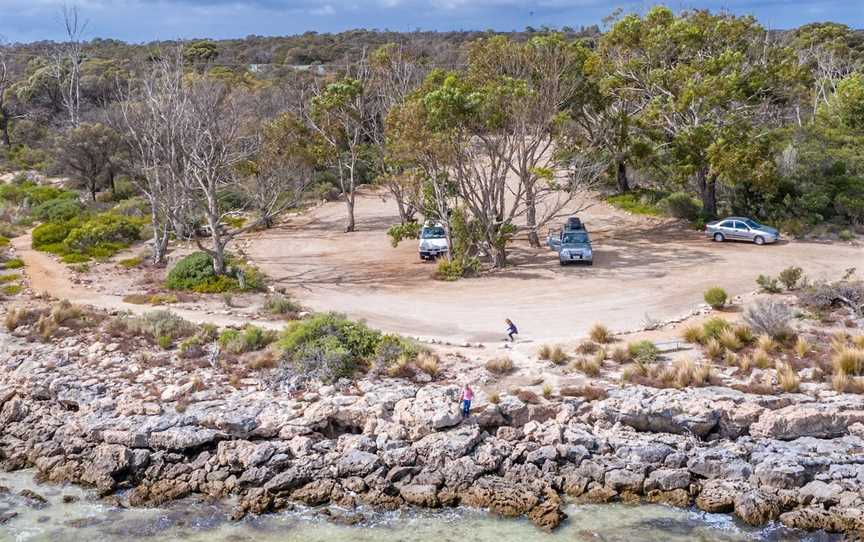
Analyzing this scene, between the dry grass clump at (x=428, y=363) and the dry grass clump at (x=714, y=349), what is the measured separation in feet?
24.9

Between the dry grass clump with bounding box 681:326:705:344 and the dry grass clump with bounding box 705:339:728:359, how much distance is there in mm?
613

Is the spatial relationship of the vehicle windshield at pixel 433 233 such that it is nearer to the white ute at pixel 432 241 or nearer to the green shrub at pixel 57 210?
the white ute at pixel 432 241

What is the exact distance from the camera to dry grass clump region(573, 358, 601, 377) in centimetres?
2159

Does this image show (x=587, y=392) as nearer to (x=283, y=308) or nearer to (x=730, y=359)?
(x=730, y=359)

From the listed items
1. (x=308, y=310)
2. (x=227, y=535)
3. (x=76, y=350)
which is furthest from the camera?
(x=308, y=310)

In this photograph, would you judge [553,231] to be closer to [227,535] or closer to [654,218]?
[654,218]

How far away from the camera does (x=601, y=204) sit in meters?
50.5

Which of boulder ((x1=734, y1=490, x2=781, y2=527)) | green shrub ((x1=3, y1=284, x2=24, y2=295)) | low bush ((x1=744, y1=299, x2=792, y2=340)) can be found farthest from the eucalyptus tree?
green shrub ((x1=3, y1=284, x2=24, y2=295))

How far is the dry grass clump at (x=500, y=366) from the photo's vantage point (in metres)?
21.8

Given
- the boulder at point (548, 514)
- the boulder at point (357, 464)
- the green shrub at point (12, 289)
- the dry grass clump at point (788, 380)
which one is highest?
the green shrub at point (12, 289)

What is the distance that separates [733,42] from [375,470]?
111 ft

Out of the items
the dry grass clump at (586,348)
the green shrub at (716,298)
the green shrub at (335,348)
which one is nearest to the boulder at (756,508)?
the dry grass clump at (586,348)

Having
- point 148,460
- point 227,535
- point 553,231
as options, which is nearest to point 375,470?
point 227,535

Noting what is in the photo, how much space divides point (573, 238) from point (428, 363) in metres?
16.0
